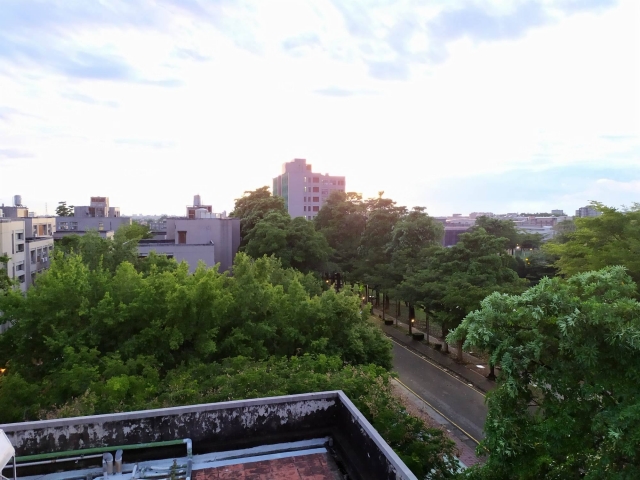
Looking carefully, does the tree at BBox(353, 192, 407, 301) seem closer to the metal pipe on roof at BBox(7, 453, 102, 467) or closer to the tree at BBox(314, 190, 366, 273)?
the tree at BBox(314, 190, 366, 273)

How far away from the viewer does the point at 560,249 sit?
2264 cm

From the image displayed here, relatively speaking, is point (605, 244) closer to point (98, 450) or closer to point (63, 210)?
point (98, 450)

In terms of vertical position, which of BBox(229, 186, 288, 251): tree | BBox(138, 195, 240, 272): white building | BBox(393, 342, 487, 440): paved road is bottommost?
BBox(393, 342, 487, 440): paved road

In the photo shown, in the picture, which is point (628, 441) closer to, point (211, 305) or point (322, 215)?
point (211, 305)

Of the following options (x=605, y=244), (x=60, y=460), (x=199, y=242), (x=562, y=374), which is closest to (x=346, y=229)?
(x=199, y=242)

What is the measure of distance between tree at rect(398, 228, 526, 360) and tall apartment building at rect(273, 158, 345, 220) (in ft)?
169

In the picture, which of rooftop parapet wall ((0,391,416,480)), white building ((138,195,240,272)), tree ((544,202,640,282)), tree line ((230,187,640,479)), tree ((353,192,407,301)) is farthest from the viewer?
tree ((353,192,407,301))

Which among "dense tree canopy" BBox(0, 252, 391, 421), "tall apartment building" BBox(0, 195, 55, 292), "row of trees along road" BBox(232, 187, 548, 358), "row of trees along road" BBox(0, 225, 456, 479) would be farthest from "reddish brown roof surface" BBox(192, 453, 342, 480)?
"tall apartment building" BBox(0, 195, 55, 292)

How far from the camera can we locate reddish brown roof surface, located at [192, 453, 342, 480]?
6.30m

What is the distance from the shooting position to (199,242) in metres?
34.1

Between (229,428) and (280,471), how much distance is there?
1157 millimetres

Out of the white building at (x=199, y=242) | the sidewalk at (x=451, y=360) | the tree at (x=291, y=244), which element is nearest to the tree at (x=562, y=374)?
the sidewalk at (x=451, y=360)

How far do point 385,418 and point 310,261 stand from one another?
24159mm

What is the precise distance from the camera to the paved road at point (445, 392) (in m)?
17.8
